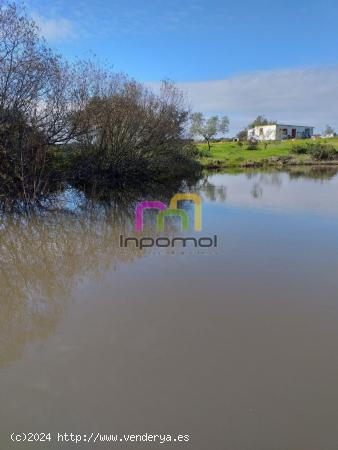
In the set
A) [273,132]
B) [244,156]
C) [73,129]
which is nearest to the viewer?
[73,129]

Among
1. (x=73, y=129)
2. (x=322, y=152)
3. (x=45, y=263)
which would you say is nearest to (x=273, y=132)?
(x=322, y=152)

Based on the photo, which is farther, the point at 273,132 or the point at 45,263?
the point at 273,132

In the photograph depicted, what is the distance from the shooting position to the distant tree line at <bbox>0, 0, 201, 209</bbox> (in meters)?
11.1

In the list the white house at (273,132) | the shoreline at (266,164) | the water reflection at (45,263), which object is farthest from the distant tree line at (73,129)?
the white house at (273,132)

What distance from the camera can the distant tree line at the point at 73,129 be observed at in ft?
36.3

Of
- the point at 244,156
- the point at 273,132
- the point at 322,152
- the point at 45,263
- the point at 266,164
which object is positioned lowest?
the point at 45,263

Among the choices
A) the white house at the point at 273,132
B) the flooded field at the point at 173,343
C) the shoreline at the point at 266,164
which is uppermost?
the white house at the point at 273,132

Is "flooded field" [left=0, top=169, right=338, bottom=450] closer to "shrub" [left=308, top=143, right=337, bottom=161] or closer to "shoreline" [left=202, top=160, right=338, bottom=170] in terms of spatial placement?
"shoreline" [left=202, top=160, right=338, bottom=170]

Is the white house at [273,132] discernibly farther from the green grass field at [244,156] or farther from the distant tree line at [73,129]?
the distant tree line at [73,129]

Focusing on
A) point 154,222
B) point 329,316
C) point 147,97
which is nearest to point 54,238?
point 154,222

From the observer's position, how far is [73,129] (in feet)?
46.4

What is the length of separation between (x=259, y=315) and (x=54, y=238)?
470 cm

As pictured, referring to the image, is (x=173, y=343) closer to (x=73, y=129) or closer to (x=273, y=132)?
(x=73, y=129)

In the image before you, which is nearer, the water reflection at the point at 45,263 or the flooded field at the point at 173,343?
the flooded field at the point at 173,343
